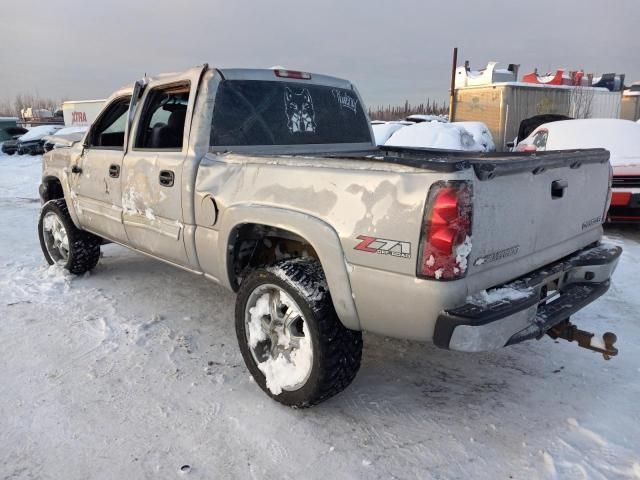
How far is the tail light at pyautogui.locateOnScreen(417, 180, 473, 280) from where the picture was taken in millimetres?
2105

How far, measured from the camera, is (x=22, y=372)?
324 cm

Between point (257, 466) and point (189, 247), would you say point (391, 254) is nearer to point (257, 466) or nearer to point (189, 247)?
point (257, 466)

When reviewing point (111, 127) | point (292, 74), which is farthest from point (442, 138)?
point (111, 127)

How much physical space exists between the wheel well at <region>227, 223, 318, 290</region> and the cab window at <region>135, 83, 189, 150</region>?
993 mm

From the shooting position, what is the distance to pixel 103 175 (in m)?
4.30

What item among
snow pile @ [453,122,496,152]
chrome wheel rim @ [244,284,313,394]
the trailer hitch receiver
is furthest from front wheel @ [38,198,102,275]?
snow pile @ [453,122,496,152]

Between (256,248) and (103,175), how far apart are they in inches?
73.7

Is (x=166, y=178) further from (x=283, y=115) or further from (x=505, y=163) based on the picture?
(x=505, y=163)

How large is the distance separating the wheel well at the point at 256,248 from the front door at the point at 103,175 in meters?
1.45

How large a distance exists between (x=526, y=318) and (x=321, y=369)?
105 cm

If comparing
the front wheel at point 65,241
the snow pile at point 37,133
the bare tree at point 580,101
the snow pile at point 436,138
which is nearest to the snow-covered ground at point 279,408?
the front wheel at point 65,241

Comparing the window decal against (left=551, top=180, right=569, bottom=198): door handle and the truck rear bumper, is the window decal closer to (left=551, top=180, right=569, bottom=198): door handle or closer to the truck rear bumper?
(left=551, top=180, right=569, bottom=198): door handle

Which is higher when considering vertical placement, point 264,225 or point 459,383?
point 264,225

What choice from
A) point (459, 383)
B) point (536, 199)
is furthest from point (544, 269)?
point (459, 383)
